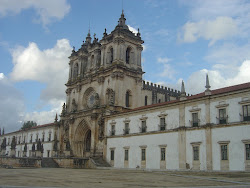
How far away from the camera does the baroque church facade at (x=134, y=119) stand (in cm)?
2806

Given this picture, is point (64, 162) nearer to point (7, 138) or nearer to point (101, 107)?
point (101, 107)

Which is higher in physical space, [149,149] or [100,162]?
[149,149]

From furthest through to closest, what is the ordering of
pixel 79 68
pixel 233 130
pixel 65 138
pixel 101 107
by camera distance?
pixel 79 68, pixel 65 138, pixel 101 107, pixel 233 130

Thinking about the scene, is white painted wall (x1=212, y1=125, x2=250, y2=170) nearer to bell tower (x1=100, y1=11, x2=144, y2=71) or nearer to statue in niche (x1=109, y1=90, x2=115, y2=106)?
statue in niche (x1=109, y1=90, x2=115, y2=106)

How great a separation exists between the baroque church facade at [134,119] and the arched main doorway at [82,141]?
0.17 m

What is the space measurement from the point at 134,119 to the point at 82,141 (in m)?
17.0

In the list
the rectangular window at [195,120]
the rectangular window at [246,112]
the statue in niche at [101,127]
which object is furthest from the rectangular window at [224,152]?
the statue in niche at [101,127]

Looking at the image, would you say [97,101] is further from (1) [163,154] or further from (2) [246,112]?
(2) [246,112]

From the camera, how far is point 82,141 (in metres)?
51.9

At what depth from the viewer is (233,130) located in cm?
2742

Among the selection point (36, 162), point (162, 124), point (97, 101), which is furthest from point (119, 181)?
point (97, 101)

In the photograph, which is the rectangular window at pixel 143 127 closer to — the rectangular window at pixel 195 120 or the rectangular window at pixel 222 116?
the rectangular window at pixel 195 120

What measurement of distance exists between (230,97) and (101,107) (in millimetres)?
23167

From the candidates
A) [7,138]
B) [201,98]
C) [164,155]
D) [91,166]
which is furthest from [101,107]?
[7,138]
